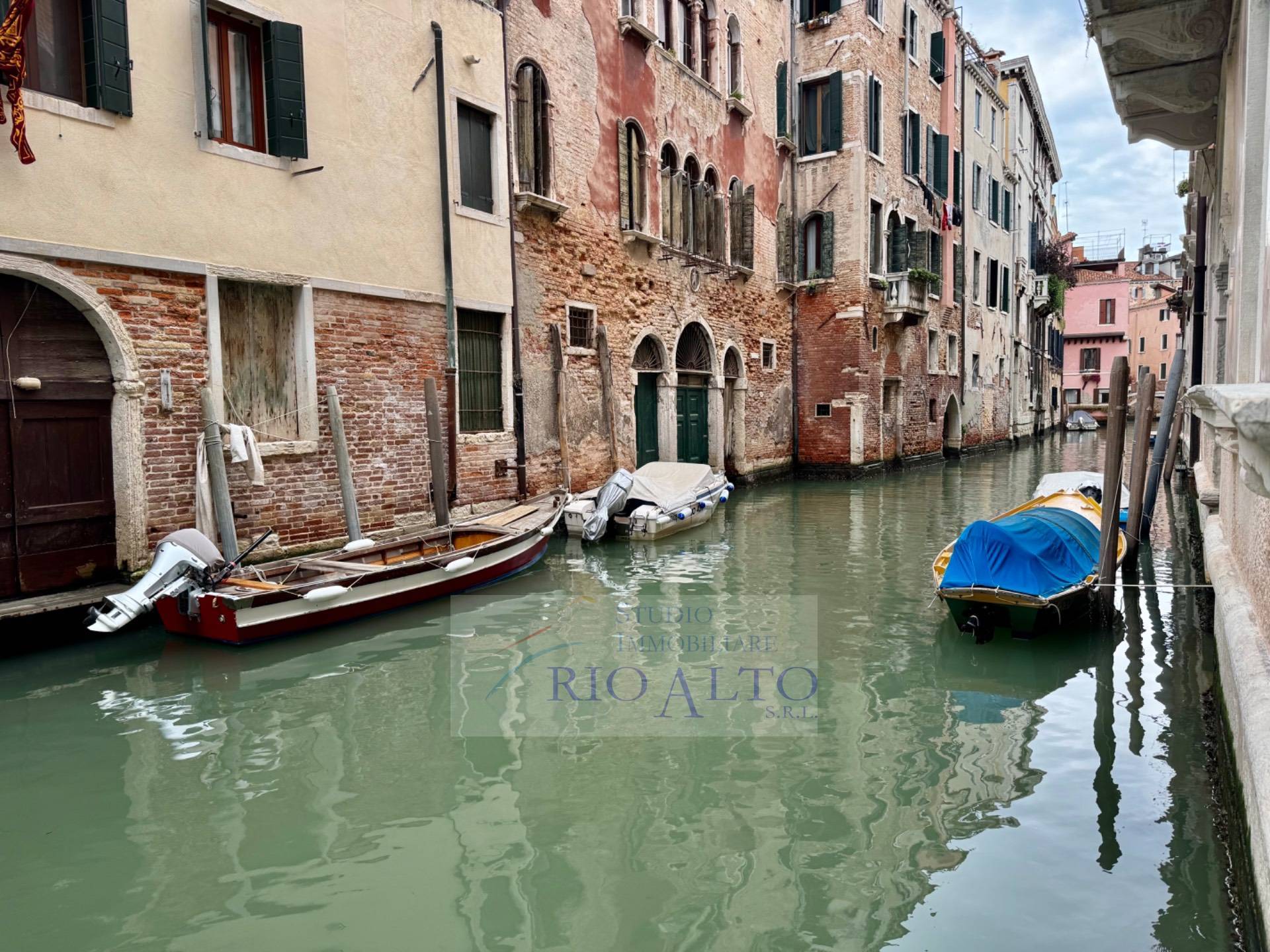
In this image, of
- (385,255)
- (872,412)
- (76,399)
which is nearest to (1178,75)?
(385,255)

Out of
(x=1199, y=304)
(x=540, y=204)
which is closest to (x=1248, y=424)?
(x=540, y=204)

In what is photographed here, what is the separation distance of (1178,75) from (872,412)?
13.1m

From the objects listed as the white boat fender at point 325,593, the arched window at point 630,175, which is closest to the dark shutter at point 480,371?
the arched window at point 630,175

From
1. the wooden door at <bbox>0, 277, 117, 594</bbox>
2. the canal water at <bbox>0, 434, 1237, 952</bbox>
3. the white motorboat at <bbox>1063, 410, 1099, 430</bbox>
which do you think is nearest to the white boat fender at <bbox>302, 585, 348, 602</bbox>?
the canal water at <bbox>0, 434, 1237, 952</bbox>

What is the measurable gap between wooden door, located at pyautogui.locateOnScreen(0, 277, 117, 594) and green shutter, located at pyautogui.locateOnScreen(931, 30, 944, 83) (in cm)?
2119

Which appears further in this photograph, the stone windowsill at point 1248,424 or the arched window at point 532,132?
the arched window at point 532,132

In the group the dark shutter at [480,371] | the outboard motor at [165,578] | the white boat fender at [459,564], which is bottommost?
the white boat fender at [459,564]

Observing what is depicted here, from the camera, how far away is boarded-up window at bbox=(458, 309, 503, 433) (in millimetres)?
10461

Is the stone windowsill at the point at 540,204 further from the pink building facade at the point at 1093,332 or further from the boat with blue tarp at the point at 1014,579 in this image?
the pink building facade at the point at 1093,332

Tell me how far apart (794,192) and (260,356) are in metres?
13.6

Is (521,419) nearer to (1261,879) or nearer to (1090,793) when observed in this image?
(1090,793)

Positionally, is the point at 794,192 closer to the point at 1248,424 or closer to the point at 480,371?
the point at 480,371

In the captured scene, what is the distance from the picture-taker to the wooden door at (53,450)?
21.0 ft

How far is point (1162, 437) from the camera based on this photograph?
9102 millimetres
